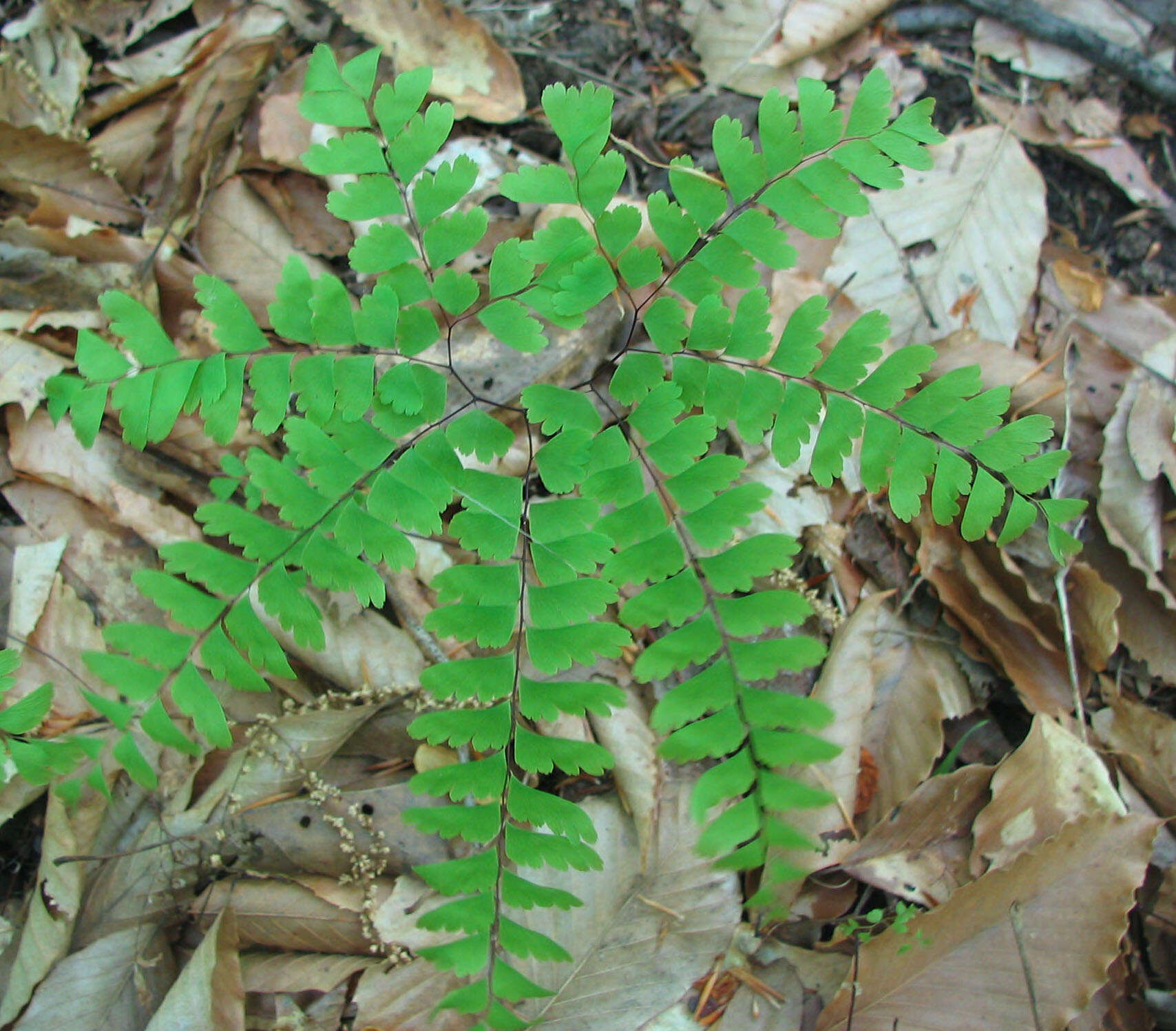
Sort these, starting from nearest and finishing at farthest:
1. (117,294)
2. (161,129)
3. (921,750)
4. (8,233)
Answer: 1. (117,294)
2. (921,750)
3. (8,233)
4. (161,129)

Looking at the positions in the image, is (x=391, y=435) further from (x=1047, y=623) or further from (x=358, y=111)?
(x=1047, y=623)

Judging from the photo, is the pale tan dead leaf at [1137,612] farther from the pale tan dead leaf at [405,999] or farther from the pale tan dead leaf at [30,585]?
the pale tan dead leaf at [30,585]

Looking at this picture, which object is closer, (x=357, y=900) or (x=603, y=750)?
(x=603, y=750)

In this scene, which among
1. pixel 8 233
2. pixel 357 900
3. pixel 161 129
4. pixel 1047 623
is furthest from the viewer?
pixel 161 129

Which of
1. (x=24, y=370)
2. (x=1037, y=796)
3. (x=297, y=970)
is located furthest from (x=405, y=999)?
(x=24, y=370)

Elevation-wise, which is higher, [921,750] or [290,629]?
[290,629]

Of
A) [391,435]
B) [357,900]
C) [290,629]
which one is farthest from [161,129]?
[357,900]

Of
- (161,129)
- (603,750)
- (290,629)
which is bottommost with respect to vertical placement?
(603,750)

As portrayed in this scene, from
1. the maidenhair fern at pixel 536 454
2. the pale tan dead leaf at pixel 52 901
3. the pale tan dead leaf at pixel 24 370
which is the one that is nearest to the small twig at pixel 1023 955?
the maidenhair fern at pixel 536 454
